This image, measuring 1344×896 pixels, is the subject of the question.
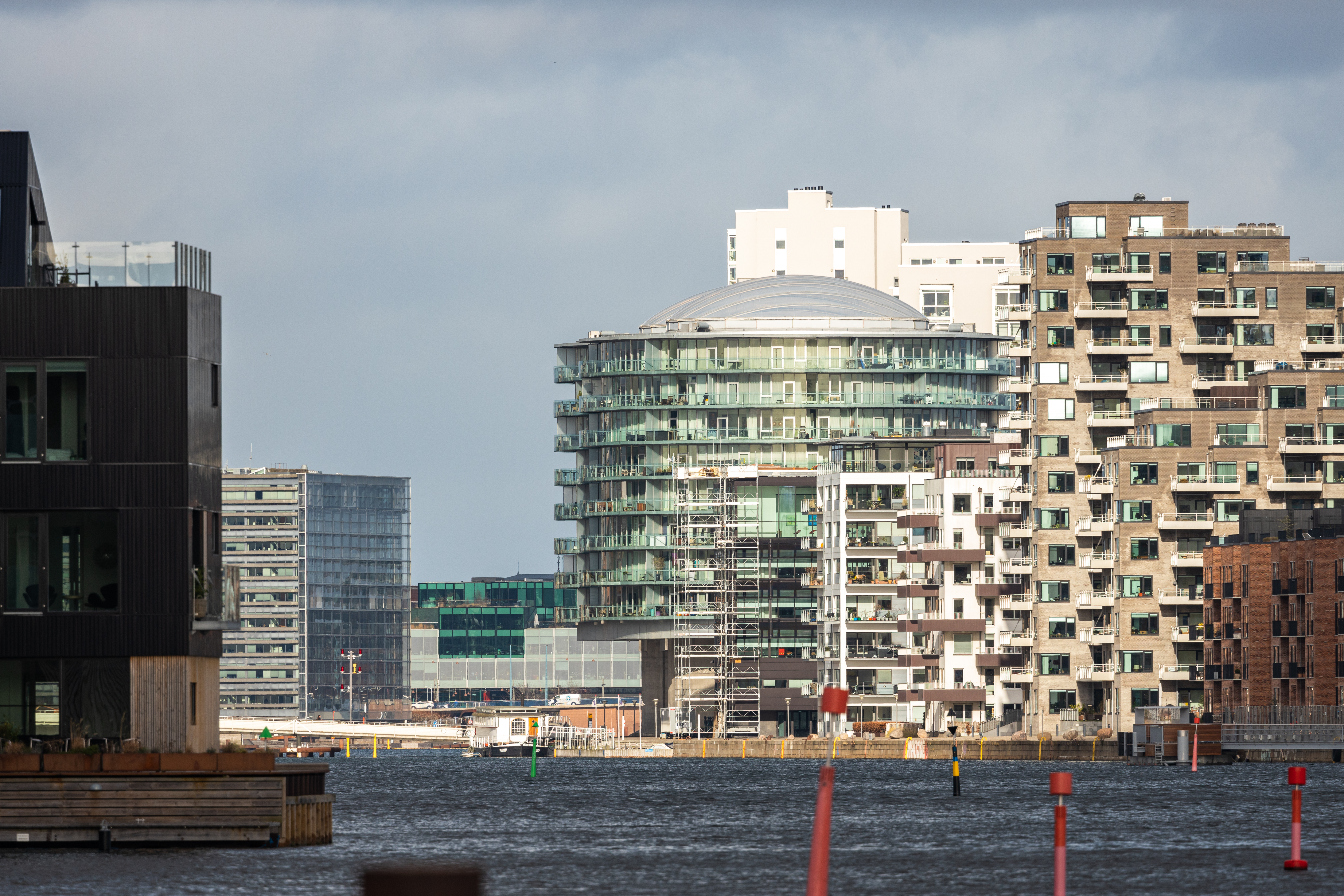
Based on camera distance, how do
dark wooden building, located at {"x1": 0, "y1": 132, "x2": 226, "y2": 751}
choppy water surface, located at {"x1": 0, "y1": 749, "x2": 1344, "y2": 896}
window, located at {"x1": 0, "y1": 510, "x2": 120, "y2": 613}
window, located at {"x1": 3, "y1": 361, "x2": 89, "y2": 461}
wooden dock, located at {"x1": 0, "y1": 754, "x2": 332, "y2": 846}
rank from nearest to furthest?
choppy water surface, located at {"x1": 0, "y1": 749, "x2": 1344, "y2": 896} < wooden dock, located at {"x1": 0, "y1": 754, "x2": 332, "y2": 846} < dark wooden building, located at {"x1": 0, "y1": 132, "x2": 226, "y2": 751} < window, located at {"x1": 0, "y1": 510, "x2": 120, "y2": 613} < window, located at {"x1": 3, "y1": 361, "x2": 89, "y2": 461}

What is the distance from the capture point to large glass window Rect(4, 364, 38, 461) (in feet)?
200

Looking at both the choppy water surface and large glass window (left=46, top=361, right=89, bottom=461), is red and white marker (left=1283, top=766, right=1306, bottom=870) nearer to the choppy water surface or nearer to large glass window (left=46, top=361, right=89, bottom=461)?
the choppy water surface

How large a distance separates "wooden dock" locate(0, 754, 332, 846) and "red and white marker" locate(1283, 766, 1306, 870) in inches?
870

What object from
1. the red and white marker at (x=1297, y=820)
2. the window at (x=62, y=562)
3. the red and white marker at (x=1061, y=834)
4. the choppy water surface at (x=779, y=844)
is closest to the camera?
the red and white marker at (x=1061, y=834)

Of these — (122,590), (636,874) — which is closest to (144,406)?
(122,590)

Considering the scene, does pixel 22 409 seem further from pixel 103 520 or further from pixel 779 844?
pixel 779 844

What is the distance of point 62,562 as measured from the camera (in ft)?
200

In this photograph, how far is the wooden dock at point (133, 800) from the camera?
57.2 meters

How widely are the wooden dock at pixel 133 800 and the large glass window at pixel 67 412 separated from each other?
750cm

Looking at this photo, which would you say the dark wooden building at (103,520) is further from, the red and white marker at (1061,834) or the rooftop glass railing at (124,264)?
the red and white marker at (1061,834)

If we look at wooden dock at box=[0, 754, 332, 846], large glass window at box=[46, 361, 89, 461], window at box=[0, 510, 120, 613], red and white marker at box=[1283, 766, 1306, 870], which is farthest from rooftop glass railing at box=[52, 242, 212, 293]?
red and white marker at box=[1283, 766, 1306, 870]

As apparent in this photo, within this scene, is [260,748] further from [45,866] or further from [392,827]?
[392,827]

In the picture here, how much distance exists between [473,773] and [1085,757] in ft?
151

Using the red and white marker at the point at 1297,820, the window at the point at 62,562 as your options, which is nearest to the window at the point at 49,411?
the window at the point at 62,562
